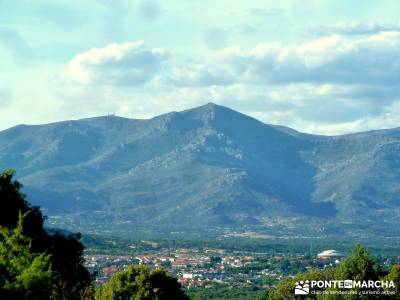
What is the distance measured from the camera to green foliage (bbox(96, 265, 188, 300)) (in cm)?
5019

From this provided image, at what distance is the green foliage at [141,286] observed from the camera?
50188mm

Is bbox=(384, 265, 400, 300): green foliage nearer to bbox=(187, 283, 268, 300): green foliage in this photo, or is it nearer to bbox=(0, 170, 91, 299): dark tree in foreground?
bbox=(0, 170, 91, 299): dark tree in foreground

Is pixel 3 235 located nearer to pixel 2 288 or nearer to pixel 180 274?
pixel 2 288

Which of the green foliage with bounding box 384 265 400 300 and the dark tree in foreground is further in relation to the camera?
the green foliage with bounding box 384 265 400 300

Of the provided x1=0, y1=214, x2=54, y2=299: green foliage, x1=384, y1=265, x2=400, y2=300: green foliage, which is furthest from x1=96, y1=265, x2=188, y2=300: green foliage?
x1=0, y1=214, x2=54, y2=299: green foliage

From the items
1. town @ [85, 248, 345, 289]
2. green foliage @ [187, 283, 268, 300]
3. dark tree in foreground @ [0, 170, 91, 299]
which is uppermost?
dark tree in foreground @ [0, 170, 91, 299]

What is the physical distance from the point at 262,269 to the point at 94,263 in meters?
34.4

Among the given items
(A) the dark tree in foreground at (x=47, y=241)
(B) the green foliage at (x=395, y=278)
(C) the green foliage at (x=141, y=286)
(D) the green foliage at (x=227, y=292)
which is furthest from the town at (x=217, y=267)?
(A) the dark tree in foreground at (x=47, y=241)

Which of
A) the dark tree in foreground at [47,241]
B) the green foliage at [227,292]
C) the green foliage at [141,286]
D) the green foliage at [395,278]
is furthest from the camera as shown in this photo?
the green foliage at [227,292]

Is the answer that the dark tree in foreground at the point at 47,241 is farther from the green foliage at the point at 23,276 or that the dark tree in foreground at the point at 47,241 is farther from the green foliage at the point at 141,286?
the green foliage at the point at 23,276

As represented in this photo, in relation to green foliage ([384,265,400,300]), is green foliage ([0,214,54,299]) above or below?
above

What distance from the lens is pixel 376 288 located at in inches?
1909

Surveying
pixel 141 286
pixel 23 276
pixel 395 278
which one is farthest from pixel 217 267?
pixel 23 276

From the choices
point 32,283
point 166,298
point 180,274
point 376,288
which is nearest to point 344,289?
point 376,288
